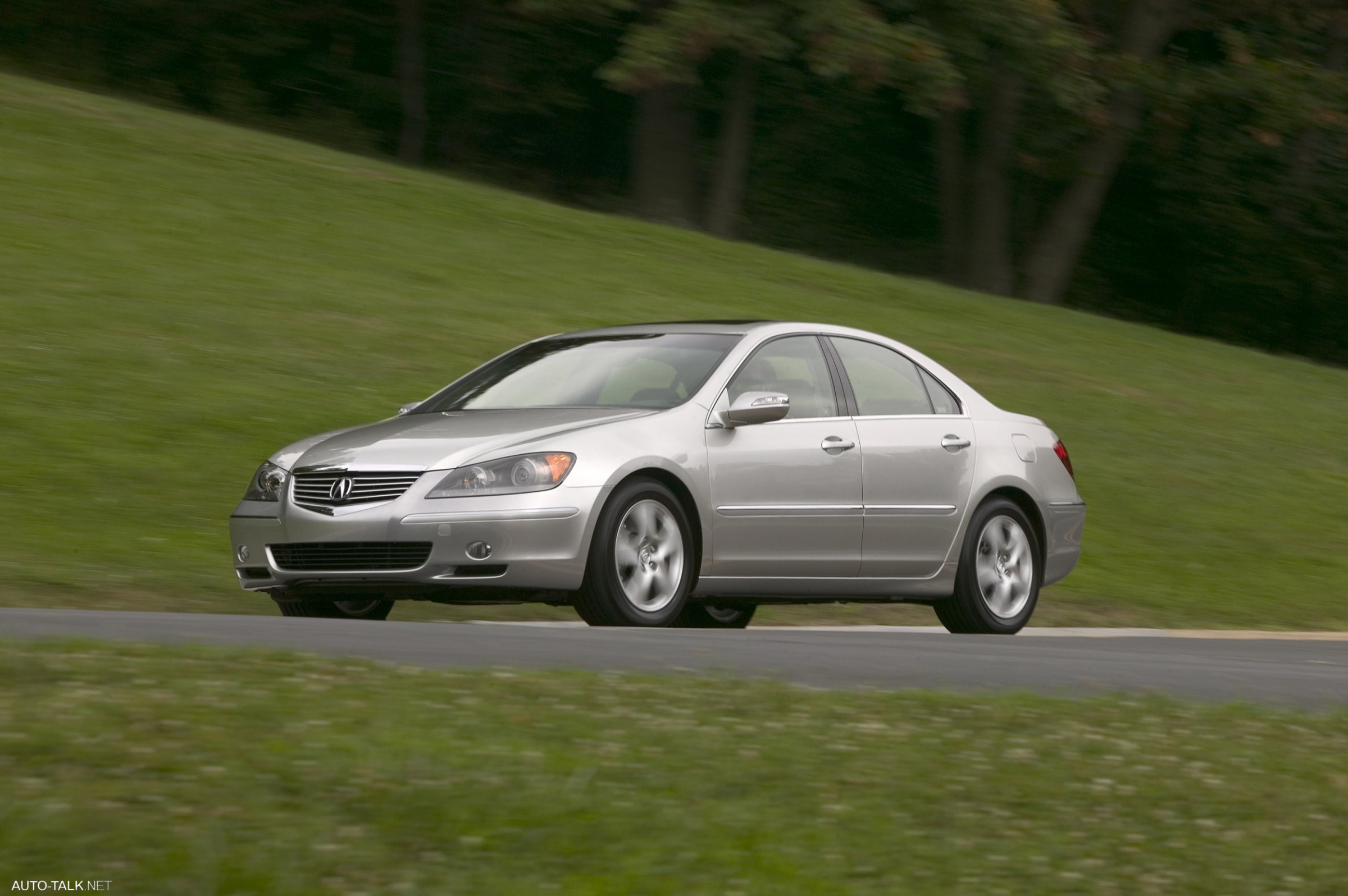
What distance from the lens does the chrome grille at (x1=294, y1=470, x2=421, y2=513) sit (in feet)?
28.4

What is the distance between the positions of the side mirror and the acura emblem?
5.91 ft

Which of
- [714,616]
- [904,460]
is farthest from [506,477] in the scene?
[714,616]

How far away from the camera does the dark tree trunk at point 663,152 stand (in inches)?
1310

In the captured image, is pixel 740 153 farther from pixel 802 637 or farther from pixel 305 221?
pixel 802 637

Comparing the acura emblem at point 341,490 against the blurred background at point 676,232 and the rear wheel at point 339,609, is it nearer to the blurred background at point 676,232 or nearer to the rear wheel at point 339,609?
the rear wheel at point 339,609

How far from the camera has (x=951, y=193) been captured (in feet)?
121

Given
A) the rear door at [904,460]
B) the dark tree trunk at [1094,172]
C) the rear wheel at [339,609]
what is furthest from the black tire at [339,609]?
the dark tree trunk at [1094,172]

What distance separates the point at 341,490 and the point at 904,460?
301cm

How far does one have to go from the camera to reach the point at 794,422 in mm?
9805

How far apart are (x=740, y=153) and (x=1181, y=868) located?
3124 centimetres

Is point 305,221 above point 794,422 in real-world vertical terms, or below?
above

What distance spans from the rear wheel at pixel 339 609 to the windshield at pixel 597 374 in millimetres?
1019

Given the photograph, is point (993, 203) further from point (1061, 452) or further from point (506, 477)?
point (506, 477)

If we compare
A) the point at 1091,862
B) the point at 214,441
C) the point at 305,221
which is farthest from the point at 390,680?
the point at 305,221
